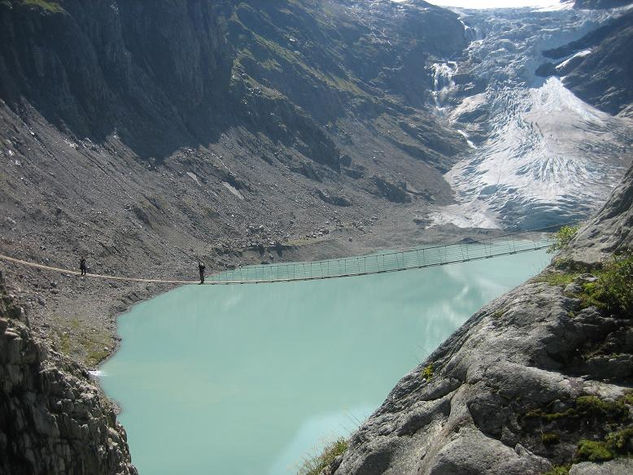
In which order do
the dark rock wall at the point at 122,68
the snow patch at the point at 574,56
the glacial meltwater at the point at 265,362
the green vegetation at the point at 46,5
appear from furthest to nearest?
the snow patch at the point at 574,56, the green vegetation at the point at 46,5, the dark rock wall at the point at 122,68, the glacial meltwater at the point at 265,362

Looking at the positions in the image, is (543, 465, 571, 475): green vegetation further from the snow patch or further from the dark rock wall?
the snow patch

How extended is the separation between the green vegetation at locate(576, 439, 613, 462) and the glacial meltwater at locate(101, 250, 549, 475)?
12121 millimetres

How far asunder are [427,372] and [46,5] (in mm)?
56482

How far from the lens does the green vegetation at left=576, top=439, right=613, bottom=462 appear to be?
3.57 meters

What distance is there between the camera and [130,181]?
162 feet

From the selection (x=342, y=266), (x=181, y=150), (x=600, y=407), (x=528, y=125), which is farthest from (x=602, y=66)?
(x=600, y=407)

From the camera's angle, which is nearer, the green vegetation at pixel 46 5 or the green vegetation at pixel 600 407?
the green vegetation at pixel 600 407

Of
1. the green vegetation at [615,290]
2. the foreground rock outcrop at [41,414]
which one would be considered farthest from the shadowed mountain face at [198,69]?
the green vegetation at [615,290]

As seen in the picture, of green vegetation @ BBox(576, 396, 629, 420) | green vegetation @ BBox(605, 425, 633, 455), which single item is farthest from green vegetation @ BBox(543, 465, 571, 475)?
green vegetation @ BBox(576, 396, 629, 420)

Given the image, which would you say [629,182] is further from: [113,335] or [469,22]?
[469,22]

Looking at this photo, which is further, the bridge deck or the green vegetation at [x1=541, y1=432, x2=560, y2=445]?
the bridge deck

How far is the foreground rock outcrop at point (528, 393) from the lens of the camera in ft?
12.5

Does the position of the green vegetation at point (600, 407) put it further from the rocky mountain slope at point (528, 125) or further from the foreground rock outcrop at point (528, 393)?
the rocky mountain slope at point (528, 125)

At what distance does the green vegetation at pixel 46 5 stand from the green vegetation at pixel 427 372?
182ft
